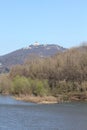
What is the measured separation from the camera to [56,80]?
105 meters

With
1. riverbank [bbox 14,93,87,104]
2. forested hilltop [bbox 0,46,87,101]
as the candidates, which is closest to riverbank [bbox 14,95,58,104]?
riverbank [bbox 14,93,87,104]

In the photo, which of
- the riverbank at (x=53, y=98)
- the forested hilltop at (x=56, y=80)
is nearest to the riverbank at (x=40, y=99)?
the riverbank at (x=53, y=98)

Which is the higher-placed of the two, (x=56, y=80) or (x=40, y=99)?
(x=56, y=80)

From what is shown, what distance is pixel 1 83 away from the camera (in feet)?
342

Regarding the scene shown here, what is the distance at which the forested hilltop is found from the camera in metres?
94.8

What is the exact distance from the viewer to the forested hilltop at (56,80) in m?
94.8

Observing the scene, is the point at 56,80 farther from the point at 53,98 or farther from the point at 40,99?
the point at 40,99

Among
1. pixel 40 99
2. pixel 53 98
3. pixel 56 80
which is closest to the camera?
pixel 40 99

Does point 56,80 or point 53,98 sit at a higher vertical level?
point 56,80

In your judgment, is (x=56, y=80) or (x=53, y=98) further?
(x=56, y=80)

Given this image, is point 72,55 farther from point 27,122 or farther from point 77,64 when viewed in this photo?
point 27,122

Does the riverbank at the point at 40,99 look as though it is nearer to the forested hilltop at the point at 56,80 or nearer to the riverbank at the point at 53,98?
the riverbank at the point at 53,98

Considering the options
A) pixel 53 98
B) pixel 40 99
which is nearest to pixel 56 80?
pixel 53 98

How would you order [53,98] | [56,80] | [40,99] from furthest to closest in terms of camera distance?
[56,80], [53,98], [40,99]
